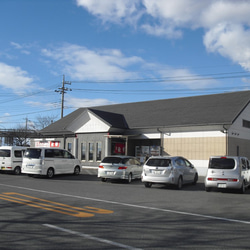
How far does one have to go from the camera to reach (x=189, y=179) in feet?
55.1

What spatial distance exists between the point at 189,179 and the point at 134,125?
11742 millimetres

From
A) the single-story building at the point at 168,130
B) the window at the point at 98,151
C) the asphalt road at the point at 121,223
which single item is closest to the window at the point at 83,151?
the single-story building at the point at 168,130

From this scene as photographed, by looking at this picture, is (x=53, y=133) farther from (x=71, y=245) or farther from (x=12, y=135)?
(x=12, y=135)

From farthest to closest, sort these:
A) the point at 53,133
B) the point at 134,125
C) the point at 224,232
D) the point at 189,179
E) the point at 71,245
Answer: the point at 53,133, the point at 134,125, the point at 189,179, the point at 224,232, the point at 71,245

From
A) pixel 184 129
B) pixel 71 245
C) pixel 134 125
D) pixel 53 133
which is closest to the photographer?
pixel 71 245

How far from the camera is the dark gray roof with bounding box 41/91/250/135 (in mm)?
24297

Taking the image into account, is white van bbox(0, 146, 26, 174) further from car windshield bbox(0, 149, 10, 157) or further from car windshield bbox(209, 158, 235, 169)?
car windshield bbox(209, 158, 235, 169)

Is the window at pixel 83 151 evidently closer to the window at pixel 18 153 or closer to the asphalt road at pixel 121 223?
the window at pixel 18 153

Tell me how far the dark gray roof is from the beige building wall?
1214mm

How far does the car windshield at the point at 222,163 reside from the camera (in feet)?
46.6

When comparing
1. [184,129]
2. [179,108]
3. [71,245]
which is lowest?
[71,245]

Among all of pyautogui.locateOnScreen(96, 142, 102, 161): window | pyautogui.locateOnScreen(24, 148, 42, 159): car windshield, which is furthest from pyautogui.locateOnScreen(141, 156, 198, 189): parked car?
pyautogui.locateOnScreen(96, 142, 102, 161): window

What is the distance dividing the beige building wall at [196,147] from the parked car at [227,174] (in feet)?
27.0

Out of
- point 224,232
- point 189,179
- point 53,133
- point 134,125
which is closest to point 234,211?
point 224,232
